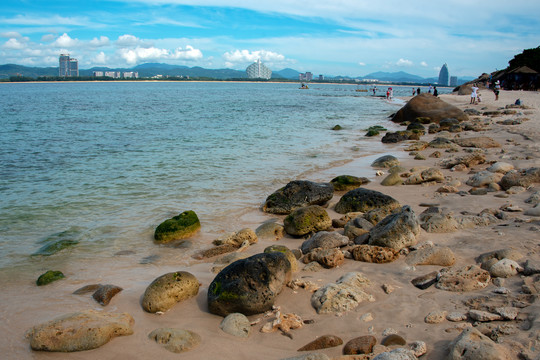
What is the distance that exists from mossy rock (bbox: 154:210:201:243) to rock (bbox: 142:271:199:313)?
93.8 inches

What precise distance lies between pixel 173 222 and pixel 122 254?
1.16 meters

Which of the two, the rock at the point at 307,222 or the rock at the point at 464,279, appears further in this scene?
the rock at the point at 307,222

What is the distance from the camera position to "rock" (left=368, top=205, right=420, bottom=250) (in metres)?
6.15

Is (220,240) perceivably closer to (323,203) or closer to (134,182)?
(323,203)

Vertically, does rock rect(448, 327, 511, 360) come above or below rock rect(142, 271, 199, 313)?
above

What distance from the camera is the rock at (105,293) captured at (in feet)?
17.6

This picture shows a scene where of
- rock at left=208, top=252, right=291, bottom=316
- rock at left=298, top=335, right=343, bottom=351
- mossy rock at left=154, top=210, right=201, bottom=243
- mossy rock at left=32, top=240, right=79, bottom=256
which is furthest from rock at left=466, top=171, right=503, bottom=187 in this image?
mossy rock at left=32, top=240, right=79, bottom=256

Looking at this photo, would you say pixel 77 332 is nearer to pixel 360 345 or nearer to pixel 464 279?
pixel 360 345

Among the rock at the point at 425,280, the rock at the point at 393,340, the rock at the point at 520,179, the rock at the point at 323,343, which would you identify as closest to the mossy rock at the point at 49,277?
the rock at the point at 323,343

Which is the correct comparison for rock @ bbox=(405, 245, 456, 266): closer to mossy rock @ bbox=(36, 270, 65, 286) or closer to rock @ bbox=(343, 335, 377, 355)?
rock @ bbox=(343, 335, 377, 355)

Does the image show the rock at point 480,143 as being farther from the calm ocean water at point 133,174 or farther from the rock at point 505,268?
the rock at point 505,268

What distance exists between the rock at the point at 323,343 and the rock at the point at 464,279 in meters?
1.69

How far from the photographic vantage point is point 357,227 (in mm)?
7148

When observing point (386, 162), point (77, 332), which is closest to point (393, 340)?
point (77, 332)
